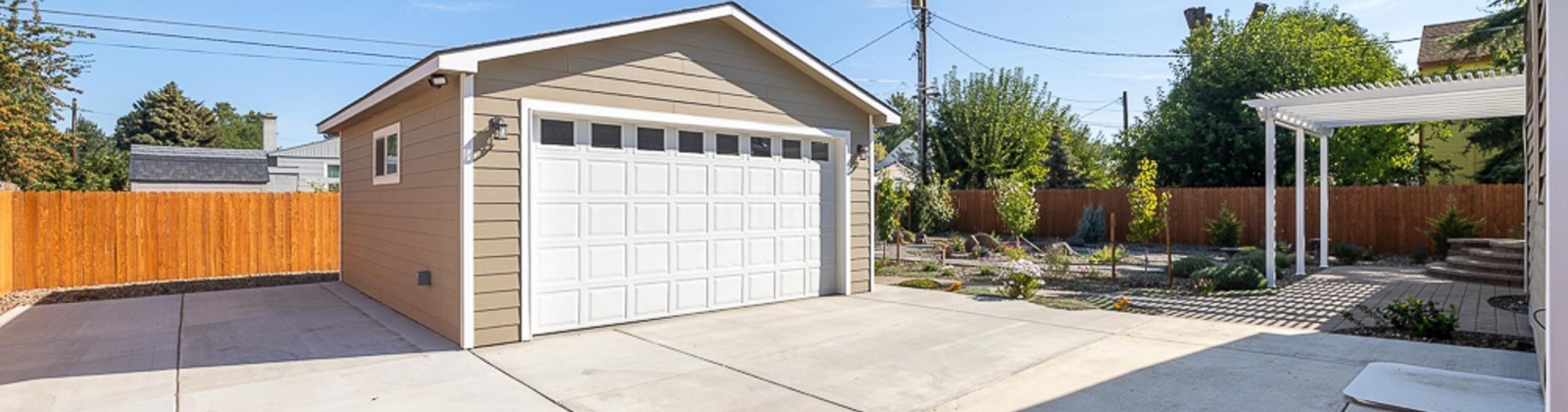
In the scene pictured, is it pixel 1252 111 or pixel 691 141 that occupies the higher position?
pixel 1252 111

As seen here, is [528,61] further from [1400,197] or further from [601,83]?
[1400,197]

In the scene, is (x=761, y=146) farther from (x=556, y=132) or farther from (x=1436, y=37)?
(x=1436, y=37)

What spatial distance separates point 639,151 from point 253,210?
804 cm

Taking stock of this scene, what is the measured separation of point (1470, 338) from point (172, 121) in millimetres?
52391

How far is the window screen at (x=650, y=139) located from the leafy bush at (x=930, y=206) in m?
13.9

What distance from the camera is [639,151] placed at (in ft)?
23.0

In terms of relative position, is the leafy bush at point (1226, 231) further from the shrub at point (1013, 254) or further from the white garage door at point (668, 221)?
the white garage door at point (668, 221)

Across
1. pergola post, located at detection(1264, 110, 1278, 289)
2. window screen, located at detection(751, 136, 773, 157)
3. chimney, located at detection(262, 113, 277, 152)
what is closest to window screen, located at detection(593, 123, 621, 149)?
window screen, located at detection(751, 136, 773, 157)

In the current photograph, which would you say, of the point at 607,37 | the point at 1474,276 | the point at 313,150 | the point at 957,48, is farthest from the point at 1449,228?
the point at 313,150

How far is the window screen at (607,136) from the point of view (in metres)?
6.70

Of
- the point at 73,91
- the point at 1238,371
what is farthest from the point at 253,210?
the point at 1238,371

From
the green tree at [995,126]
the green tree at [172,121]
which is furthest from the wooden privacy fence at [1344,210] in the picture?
the green tree at [172,121]

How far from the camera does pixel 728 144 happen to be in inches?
306

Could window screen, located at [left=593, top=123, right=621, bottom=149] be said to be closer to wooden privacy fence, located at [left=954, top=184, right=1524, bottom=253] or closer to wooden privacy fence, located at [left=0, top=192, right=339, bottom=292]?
wooden privacy fence, located at [left=0, top=192, right=339, bottom=292]
